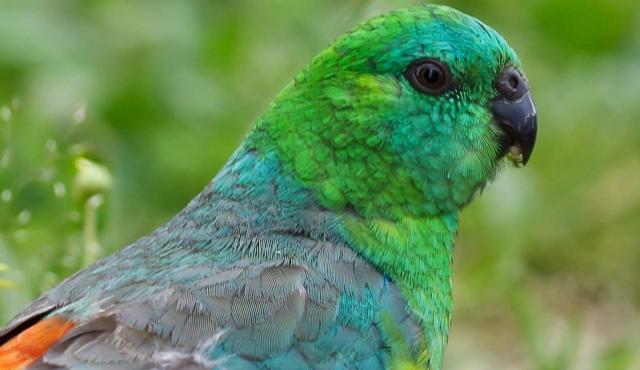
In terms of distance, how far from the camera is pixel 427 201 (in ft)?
12.9

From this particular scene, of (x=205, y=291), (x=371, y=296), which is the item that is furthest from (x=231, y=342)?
(x=371, y=296)

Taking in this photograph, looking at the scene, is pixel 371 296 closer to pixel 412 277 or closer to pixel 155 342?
pixel 412 277

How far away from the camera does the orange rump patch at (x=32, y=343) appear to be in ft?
11.0

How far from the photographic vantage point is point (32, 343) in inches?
134

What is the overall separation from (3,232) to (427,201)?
3.08 ft

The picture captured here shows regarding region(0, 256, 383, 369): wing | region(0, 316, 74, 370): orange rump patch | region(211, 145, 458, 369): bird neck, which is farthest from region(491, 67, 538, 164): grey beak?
region(0, 316, 74, 370): orange rump patch

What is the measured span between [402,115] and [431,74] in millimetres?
113

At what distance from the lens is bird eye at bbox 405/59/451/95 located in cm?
392

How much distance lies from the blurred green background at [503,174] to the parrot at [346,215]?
73 centimetres

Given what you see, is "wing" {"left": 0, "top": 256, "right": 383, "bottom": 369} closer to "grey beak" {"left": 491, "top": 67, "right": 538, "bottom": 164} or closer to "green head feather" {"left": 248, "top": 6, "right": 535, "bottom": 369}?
"green head feather" {"left": 248, "top": 6, "right": 535, "bottom": 369}

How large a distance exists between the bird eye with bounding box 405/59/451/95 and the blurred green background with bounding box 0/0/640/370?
74cm

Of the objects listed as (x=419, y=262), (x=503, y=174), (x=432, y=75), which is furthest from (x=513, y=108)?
(x=503, y=174)

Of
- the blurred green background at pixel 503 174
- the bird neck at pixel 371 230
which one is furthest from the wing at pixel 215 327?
the blurred green background at pixel 503 174

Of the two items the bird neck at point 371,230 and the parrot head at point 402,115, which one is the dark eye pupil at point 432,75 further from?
the bird neck at point 371,230
